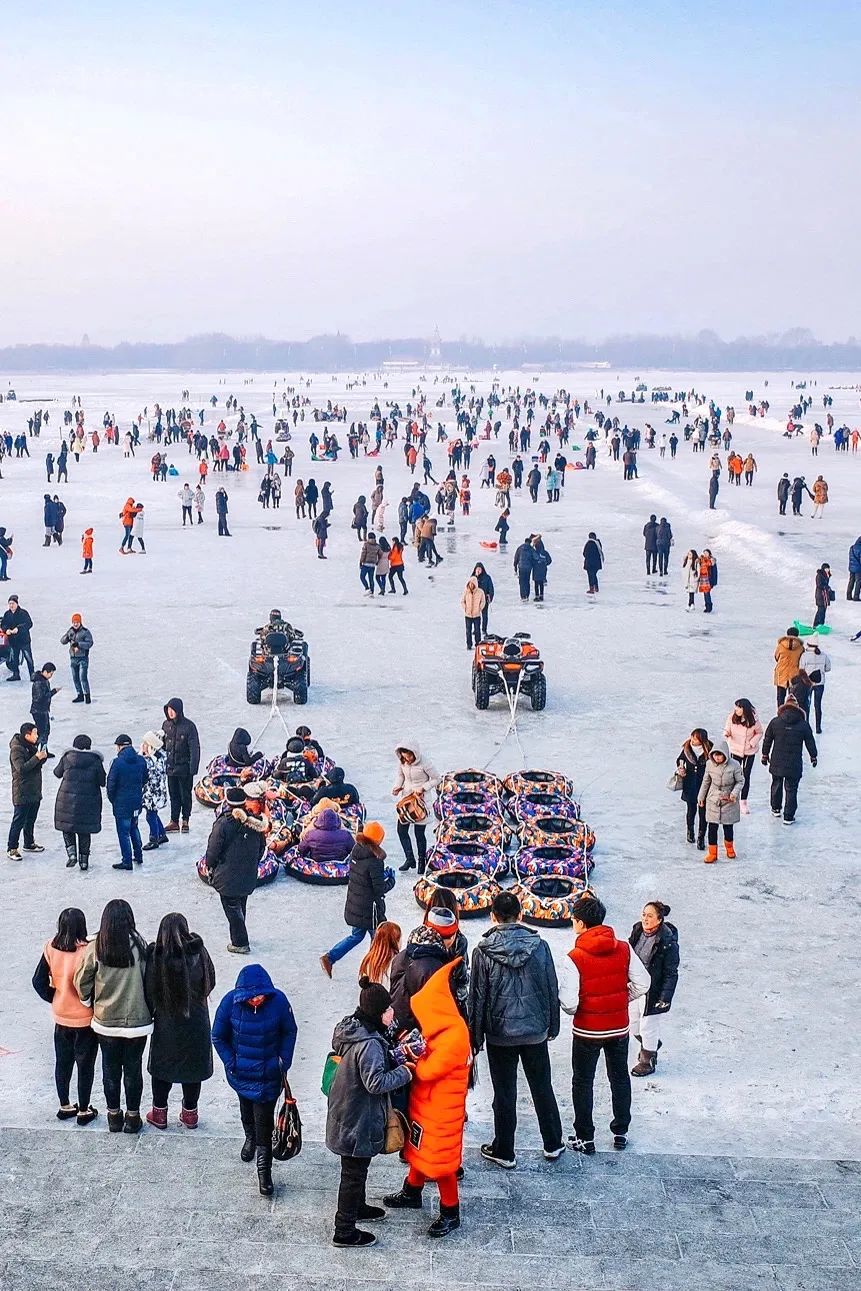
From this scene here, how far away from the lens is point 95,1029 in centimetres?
627

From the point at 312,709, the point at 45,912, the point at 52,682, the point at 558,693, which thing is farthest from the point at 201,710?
the point at 45,912

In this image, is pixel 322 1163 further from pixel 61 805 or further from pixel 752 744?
pixel 752 744

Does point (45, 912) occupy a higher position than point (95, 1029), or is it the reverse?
point (95, 1029)

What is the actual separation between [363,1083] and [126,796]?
5.86 meters

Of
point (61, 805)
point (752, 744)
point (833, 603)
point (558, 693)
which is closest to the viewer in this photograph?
point (61, 805)

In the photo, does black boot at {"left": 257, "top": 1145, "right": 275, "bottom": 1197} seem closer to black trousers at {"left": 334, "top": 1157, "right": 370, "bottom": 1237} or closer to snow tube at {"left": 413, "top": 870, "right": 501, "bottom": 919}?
black trousers at {"left": 334, "top": 1157, "right": 370, "bottom": 1237}

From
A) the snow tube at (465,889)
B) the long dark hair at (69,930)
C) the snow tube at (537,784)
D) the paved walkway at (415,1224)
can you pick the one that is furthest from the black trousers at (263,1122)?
the snow tube at (537,784)

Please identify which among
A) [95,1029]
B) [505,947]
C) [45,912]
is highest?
[505,947]

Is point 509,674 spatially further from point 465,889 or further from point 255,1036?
point 255,1036

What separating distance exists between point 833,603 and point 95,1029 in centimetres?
1844

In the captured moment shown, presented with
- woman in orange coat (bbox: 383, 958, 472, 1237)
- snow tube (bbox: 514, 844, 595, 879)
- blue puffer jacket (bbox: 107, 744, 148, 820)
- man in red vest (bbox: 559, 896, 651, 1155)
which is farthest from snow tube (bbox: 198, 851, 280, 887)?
woman in orange coat (bbox: 383, 958, 472, 1237)

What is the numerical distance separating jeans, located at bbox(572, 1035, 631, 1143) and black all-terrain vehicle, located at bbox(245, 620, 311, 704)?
9.94 m

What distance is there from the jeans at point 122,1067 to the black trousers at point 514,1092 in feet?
5.84

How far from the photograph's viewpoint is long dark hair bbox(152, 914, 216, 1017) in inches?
238
